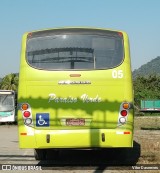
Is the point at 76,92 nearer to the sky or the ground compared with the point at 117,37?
nearer to the ground

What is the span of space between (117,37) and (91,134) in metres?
2.48

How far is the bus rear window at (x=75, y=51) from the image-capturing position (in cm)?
1052

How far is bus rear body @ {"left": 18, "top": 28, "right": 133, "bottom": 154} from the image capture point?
10.2 m

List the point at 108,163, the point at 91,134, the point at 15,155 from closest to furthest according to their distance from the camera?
1. the point at 91,134
2. the point at 108,163
3. the point at 15,155

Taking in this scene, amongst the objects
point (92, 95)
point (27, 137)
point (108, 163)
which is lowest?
point (108, 163)

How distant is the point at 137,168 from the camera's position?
1032 cm

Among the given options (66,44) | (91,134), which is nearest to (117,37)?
(66,44)

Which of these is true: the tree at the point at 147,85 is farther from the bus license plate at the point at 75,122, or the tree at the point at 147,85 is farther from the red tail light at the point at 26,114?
Result: the red tail light at the point at 26,114

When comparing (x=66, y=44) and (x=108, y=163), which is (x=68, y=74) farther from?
(x=108, y=163)

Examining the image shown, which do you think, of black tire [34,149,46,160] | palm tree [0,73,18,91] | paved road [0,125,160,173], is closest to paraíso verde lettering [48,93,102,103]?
paved road [0,125,160,173]

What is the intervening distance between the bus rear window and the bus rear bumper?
154 centimetres

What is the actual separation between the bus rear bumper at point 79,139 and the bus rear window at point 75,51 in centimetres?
A: 154

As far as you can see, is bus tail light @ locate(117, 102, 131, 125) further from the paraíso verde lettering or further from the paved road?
the paved road

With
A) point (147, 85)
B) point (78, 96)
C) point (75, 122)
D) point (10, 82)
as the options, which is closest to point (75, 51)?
point (78, 96)
